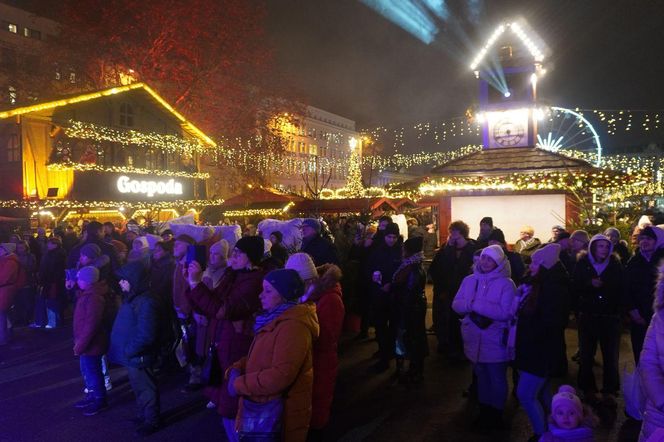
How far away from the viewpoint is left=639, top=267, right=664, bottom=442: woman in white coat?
277 centimetres

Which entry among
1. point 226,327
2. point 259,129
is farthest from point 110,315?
point 259,129

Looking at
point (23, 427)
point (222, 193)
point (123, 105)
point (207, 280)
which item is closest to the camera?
point (23, 427)

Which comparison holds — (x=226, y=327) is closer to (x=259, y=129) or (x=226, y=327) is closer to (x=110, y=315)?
(x=110, y=315)

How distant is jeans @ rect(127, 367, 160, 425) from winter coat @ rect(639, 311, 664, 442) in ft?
13.6

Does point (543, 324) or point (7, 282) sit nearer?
point (543, 324)

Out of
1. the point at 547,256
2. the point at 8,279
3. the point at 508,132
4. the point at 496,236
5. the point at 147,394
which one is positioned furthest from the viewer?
the point at 508,132

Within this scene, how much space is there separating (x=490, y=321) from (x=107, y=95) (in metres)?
20.3

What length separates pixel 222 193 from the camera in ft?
155

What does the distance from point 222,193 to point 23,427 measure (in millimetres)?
42663

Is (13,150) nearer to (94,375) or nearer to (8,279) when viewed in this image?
(8,279)

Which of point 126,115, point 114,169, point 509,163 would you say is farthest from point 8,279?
point 126,115

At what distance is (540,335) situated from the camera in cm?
447

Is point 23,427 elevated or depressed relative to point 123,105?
depressed

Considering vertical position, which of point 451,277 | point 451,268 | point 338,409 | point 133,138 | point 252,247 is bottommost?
point 338,409
